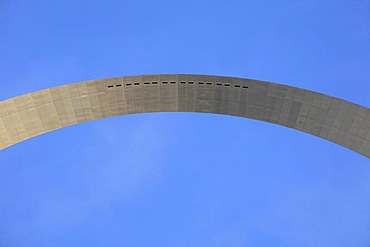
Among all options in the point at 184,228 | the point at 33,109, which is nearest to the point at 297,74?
the point at 33,109

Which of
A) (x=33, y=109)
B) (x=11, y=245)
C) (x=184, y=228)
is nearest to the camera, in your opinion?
(x=33, y=109)

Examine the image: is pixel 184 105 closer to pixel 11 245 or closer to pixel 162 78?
pixel 162 78

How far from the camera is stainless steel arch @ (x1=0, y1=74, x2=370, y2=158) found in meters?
25.7

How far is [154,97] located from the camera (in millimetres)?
27359

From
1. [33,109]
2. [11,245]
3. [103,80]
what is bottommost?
[11,245]

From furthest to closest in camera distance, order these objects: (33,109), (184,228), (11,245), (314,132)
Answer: (184,228) → (11,245) → (314,132) → (33,109)

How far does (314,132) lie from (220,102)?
18.2 ft

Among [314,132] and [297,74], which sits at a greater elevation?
[297,74]

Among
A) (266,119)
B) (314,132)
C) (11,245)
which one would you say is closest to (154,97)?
(266,119)

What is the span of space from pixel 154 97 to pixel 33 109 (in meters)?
6.55

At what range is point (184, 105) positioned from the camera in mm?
27984

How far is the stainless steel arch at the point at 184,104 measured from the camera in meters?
25.7

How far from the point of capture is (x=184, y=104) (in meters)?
27.9

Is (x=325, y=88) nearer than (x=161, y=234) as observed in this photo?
Yes
